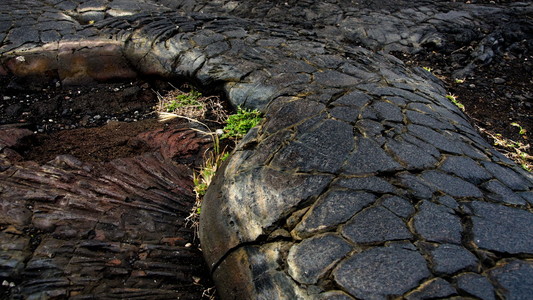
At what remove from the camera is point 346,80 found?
3.32m

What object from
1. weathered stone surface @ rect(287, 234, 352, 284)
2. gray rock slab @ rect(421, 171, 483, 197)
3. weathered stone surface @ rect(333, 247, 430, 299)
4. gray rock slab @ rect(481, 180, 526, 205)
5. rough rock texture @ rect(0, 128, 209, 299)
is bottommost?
rough rock texture @ rect(0, 128, 209, 299)

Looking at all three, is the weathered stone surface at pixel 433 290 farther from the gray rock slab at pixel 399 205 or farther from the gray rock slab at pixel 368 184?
the gray rock slab at pixel 368 184

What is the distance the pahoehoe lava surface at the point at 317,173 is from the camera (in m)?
1.86

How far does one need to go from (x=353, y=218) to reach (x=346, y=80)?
157cm

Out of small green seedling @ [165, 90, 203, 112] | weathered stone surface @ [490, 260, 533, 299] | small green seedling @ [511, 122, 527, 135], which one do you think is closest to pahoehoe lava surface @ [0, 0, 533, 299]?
weathered stone surface @ [490, 260, 533, 299]

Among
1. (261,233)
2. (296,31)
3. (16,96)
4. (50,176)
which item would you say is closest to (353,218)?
(261,233)

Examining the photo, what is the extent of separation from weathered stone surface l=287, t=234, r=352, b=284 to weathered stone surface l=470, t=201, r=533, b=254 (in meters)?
0.64

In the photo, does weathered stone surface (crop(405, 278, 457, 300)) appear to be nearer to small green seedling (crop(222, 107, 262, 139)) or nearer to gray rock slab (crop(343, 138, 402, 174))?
gray rock slab (crop(343, 138, 402, 174))

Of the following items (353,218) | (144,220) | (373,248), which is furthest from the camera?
(144,220)

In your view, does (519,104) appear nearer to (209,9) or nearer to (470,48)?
(470,48)

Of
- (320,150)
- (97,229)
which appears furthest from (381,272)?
(97,229)

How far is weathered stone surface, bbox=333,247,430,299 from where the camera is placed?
175 centimetres

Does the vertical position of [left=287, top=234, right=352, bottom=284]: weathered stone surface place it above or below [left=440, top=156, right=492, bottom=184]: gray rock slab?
below

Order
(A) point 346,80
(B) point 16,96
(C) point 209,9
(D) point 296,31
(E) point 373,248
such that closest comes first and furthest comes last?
(E) point 373,248 < (A) point 346,80 < (B) point 16,96 < (D) point 296,31 < (C) point 209,9
